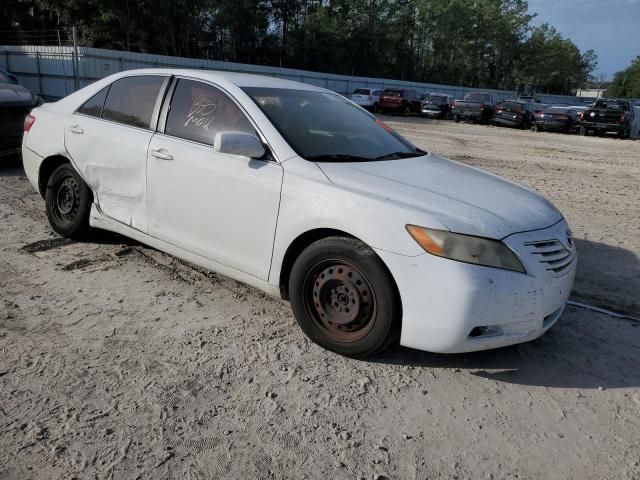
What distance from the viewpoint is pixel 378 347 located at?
2912 mm

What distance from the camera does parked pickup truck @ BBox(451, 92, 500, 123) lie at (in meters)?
25.7

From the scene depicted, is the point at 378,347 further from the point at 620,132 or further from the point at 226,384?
the point at 620,132

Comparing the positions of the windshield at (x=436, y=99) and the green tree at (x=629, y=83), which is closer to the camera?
the windshield at (x=436, y=99)

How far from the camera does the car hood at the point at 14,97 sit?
724 cm

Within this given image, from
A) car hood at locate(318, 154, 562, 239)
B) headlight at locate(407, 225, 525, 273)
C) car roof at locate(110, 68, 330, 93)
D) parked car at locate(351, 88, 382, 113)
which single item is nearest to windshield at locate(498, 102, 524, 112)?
parked car at locate(351, 88, 382, 113)

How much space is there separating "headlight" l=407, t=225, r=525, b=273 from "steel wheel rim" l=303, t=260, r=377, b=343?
0.42 m

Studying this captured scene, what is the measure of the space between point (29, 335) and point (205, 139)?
1663 mm

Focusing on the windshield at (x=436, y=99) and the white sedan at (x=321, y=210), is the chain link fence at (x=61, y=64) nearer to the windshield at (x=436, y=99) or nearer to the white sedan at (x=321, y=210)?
the windshield at (x=436, y=99)

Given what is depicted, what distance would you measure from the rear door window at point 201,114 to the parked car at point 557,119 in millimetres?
22425

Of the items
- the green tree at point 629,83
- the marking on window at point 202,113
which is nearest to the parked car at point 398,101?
the marking on window at point 202,113

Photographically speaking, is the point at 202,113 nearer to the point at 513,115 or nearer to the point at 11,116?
the point at 11,116

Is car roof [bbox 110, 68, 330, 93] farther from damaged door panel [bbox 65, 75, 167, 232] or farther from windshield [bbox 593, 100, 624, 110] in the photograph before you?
windshield [bbox 593, 100, 624, 110]

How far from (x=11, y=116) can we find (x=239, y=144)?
575 cm

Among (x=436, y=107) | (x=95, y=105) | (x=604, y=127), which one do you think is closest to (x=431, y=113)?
(x=436, y=107)
